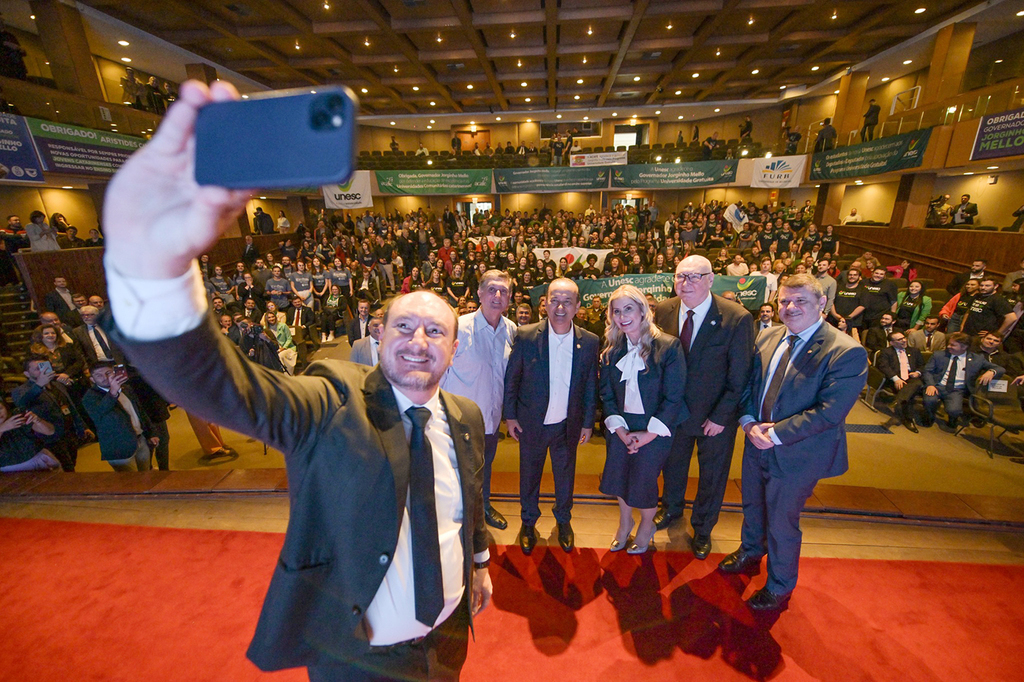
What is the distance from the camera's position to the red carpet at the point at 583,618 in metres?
1.94

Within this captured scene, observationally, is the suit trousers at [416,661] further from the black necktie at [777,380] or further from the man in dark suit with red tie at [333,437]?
the black necktie at [777,380]

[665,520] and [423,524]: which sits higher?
[423,524]

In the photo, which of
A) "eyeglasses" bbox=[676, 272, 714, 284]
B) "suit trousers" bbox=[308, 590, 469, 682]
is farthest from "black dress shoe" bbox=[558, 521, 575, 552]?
"eyeglasses" bbox=[676, 272, 714, 284]

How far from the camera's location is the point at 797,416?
2084 millimetres

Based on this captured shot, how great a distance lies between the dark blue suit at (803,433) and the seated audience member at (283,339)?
5.90 metres

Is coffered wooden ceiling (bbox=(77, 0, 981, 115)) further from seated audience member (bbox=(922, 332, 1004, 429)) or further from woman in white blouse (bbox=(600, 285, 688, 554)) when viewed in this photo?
woman in white blouse (bbox=(600, 285, 688, 554))

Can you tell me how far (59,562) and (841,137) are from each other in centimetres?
2004

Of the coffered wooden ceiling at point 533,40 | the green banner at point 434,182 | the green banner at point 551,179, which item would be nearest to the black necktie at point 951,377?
the coffered wooden ceiling at point 533,40

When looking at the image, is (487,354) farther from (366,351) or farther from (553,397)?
(366,351)

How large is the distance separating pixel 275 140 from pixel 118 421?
4.34m

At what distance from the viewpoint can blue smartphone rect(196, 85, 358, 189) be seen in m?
0.52

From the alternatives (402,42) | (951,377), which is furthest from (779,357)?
(402,42)

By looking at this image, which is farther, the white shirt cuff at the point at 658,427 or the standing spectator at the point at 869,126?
the standing spectator at the point at 869,126

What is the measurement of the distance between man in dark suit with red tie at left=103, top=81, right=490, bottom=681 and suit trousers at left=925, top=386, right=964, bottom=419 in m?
6.48
